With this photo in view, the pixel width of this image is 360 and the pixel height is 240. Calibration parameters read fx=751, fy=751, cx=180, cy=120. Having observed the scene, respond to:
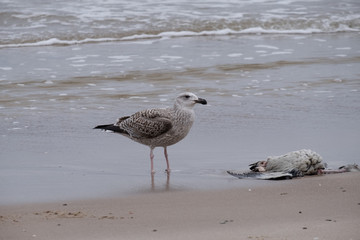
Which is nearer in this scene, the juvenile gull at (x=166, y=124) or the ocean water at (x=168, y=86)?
the ocean water at (x=168, y=86)

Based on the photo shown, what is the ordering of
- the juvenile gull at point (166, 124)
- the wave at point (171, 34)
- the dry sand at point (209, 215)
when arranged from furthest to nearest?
the wave at point (171, 34) < the juvenile gull at point (166, 124) < the dry sand at point (209, 215)

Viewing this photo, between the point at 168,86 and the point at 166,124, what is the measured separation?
4212mm

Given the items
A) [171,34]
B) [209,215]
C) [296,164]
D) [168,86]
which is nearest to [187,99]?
[296,164]

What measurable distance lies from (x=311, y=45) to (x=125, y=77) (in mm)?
5038

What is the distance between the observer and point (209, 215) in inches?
229

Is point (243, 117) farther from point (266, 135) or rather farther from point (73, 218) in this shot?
point (73, 218)

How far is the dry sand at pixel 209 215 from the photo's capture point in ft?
17.3

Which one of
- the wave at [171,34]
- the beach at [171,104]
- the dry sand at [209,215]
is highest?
the dry sand at [209,215]

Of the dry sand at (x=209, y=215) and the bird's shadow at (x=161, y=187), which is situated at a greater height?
the dry sand at (x=209, y=215)

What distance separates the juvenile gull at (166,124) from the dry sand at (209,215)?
124cm

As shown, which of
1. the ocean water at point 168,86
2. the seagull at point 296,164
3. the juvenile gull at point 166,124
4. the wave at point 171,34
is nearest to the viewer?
the seagull at point 296,164

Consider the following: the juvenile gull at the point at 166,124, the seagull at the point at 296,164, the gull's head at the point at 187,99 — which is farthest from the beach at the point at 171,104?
the gull's head at the point at 187,99

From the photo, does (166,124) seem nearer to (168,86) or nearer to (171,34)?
(168,86)

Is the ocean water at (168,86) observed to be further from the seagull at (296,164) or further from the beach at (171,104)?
the seagull at (296,164)
